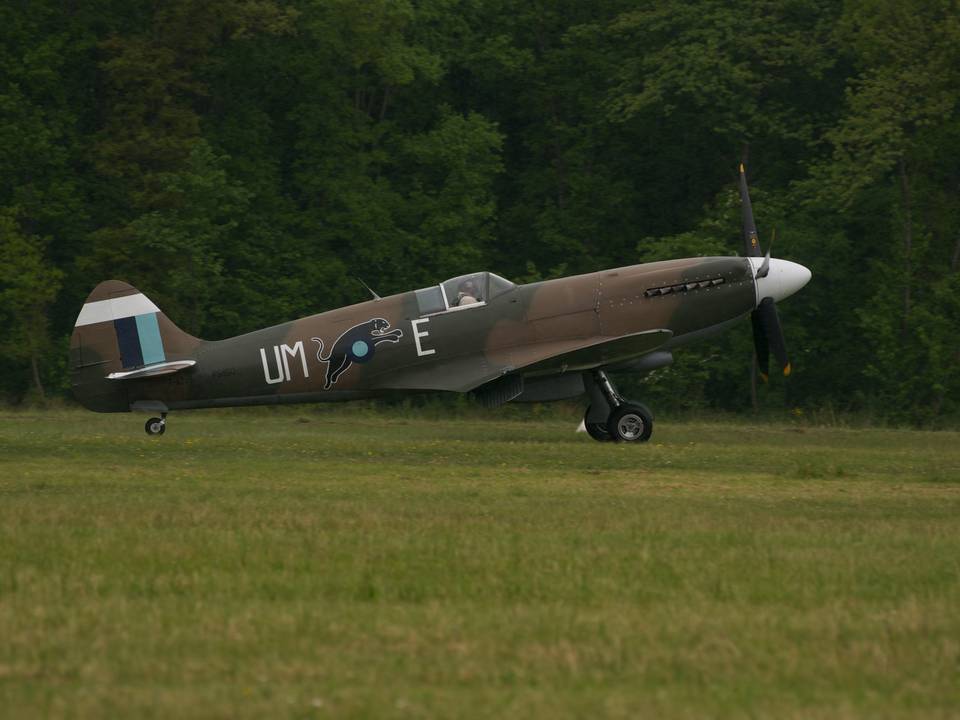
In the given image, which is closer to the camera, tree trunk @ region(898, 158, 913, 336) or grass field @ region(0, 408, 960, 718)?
grass field @ region(0, 408, 960, 718)

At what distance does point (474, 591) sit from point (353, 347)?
36.3ft

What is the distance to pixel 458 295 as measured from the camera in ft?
63.4

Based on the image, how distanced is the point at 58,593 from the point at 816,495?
300 inches

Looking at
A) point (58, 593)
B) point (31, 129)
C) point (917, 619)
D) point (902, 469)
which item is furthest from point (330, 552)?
point (31, 129)

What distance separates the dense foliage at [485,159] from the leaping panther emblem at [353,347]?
510 inches

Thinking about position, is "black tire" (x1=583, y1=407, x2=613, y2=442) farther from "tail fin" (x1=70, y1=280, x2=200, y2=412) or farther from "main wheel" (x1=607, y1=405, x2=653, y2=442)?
"tail fin" (x1=70, y1=280, x2=200, y2=412)

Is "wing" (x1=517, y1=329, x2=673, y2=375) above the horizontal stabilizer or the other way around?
the other way around

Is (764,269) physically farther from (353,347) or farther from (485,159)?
(485,159)

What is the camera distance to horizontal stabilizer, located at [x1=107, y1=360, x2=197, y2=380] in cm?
1911

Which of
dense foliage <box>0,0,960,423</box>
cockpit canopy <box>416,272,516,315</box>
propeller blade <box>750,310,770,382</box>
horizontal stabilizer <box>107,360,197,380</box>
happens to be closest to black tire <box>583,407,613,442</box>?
cockpit canopy <box>416,272,516,315</box>

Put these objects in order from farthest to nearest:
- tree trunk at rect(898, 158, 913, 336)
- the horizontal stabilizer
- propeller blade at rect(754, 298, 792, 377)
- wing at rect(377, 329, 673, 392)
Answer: tree trunk at rect(898, 158, 913, 336) → propeller blade at rect(754, 298, 792, 377) → the horizontal stabilizer → wing at rect(377, 329, 673, 392)

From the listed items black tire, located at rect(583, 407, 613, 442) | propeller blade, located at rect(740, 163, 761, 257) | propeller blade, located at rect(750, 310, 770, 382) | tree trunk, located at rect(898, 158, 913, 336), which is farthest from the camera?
tree trunk, located at rect(898, 158, 913, 336)

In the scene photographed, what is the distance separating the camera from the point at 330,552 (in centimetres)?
953

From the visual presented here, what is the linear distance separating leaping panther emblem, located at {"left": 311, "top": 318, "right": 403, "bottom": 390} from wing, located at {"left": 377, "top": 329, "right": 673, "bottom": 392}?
0.45 metres
